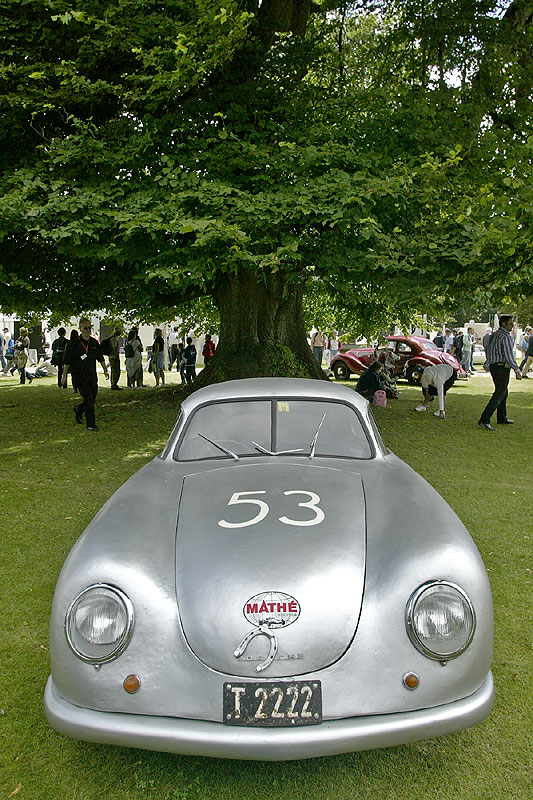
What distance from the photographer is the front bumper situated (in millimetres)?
2545

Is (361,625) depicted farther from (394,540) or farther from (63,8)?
(63,8)

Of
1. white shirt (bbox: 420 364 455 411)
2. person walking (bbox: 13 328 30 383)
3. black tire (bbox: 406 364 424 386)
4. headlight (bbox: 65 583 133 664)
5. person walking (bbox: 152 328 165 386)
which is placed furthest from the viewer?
black tire (bbox: 406 364 424 386)

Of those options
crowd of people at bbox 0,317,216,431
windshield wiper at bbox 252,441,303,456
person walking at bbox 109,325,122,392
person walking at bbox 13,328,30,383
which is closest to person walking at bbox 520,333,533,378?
crowd of people at bbox 0,317,216,431

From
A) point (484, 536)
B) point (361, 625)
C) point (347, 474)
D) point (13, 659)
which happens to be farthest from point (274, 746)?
point (484, 536)

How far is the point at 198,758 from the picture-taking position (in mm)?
3119

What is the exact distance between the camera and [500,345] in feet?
42.5

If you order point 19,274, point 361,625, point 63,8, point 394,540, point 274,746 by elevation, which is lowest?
point 274,746

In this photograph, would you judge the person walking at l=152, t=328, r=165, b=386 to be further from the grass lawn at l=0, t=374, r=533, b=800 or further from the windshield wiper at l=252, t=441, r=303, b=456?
the windshield wiper at l=252, t=441, r=303, b=456

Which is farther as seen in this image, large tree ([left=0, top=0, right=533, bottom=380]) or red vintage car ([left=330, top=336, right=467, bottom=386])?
red vintage car ([left=330, top=336, right=467, bottom=386])

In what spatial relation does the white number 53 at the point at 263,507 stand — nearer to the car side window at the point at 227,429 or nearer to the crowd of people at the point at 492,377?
the car side window at the point at 227,429

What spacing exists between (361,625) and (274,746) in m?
0.57

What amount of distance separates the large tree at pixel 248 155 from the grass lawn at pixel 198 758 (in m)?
2.80

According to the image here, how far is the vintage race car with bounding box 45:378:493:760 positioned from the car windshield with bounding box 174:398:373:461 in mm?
958

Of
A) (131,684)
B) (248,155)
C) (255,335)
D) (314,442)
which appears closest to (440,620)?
(131,684)
